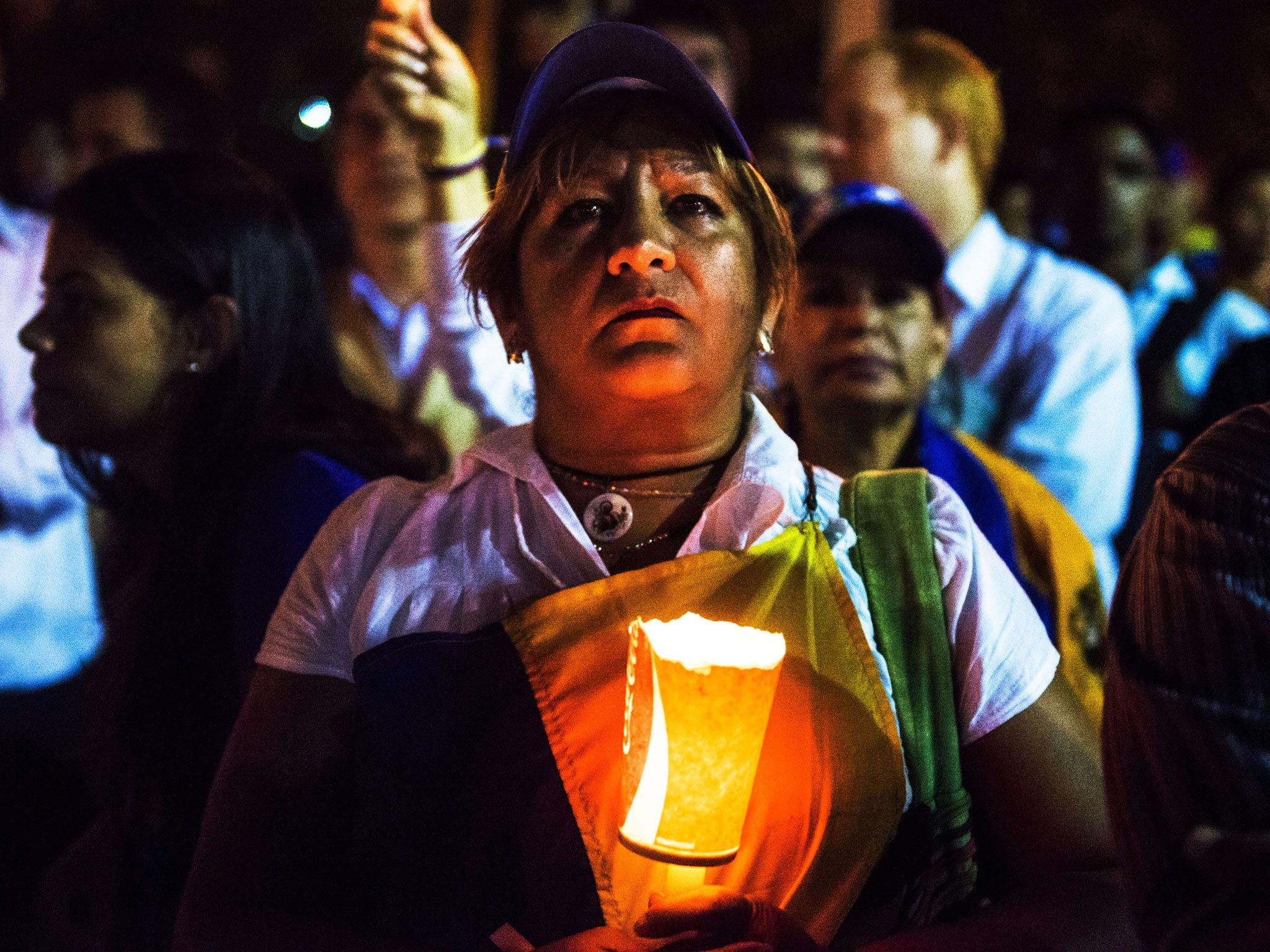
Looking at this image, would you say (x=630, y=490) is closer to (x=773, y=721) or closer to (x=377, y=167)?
(x=773, y=721)

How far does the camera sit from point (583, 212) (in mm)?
1762

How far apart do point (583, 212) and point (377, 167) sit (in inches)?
72.2

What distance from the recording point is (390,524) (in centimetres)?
175

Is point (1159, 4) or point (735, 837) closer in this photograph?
point (735, 837)

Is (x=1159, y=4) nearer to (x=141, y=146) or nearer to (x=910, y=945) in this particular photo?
(x=141, y=146)

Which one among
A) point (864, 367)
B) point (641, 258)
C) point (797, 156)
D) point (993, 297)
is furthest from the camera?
point (797, 156)

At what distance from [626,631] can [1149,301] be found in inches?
166

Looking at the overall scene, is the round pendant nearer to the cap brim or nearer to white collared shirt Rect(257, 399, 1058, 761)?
white collared shirt Rect(257, 399, 1058, 761)

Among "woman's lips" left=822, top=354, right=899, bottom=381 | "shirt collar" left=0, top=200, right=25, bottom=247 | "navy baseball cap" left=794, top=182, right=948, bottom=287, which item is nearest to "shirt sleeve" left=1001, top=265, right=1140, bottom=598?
"navy baseball cap" left=794, top=182, right=948, bottom=287

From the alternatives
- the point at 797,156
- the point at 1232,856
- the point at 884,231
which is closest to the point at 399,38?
the point at 884,231

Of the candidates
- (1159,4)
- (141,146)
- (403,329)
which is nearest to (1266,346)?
(403,329)

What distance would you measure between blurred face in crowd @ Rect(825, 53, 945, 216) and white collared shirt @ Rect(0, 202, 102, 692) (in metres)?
2.48

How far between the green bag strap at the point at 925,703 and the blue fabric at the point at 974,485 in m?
0.62

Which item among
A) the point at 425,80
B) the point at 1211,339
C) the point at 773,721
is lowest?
the point at 1211,339
